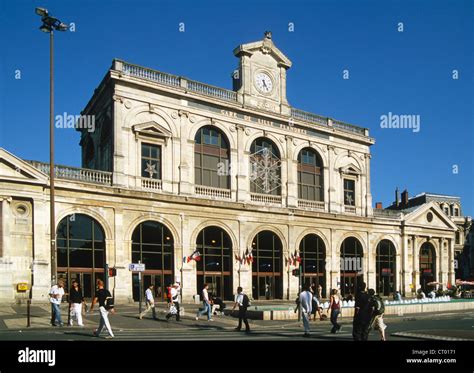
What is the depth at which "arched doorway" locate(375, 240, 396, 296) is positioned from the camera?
53.9 meters

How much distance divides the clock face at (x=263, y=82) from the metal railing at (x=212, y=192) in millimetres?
10118

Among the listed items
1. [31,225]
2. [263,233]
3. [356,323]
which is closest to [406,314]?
[263,233]

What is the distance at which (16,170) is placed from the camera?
31.8 meters

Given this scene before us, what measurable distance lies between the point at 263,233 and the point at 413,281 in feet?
72.9

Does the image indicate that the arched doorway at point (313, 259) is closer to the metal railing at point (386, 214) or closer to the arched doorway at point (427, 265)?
the metal railing at point (386, 214)

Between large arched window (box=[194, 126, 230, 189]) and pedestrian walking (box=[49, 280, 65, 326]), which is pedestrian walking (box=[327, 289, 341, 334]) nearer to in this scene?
pedestrian walking (box=[49, 280, 65, 326])

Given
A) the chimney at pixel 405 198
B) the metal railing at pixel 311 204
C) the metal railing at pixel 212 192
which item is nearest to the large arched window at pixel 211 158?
the metal railing at pixel 212 192

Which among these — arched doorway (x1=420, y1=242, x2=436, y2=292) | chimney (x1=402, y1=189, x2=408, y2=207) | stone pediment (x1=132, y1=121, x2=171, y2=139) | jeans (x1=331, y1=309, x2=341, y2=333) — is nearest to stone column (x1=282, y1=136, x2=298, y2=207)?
stone pediment (x1=132, y1=121, x2=171, y2=139)

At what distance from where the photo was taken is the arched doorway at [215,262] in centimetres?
4019

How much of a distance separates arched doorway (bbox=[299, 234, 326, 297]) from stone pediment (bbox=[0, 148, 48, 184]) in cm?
2392
